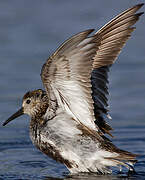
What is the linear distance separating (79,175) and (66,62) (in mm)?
1904

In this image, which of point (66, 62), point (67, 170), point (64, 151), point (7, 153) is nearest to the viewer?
point (66, 62)

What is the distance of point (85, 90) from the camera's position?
9156 mm

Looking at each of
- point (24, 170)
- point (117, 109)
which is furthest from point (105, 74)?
point (117, 109)

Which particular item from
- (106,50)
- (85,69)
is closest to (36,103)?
(106,50)

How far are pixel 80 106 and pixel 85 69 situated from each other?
64 cm

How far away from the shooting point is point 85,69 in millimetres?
8945

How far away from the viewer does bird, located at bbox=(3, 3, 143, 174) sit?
8969mm

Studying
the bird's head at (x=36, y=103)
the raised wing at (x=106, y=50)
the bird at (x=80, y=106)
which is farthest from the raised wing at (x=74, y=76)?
the bird's head at (x=36, y=103)

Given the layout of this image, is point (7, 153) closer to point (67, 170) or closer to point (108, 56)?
point (67, 170)

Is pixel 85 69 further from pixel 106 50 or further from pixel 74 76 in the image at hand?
pixel 106 50

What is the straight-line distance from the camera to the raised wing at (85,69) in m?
8.76

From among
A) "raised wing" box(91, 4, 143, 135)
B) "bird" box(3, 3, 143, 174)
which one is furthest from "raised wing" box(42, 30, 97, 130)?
"raised wing" box(91, 4, 143, 135)

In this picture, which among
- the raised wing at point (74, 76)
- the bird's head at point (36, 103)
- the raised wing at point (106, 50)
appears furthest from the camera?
the bird's head at point (36, 103)

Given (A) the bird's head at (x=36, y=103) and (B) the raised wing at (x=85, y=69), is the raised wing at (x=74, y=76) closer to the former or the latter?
(B) the raised wing at (x=85, y=69)
